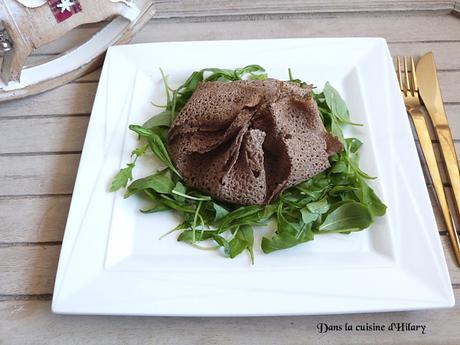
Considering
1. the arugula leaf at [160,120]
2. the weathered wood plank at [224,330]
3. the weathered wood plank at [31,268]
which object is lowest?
the weathered wood plank at [224,330]

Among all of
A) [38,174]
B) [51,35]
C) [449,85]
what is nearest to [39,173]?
[38,174]

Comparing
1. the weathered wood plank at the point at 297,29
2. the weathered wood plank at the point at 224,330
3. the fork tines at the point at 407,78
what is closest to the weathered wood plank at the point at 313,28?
the weathered wood plank at the point at 297,29

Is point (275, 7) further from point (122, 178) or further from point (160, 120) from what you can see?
point (122, 178)

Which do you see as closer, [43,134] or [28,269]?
[28,269]

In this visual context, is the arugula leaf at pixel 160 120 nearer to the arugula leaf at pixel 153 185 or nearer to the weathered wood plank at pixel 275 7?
the arugula leaf at pixel 153 185

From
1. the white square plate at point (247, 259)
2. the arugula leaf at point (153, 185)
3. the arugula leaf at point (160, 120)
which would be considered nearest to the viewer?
the white square plate at point (247, 259)

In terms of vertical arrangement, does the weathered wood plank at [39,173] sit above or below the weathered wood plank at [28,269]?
above
